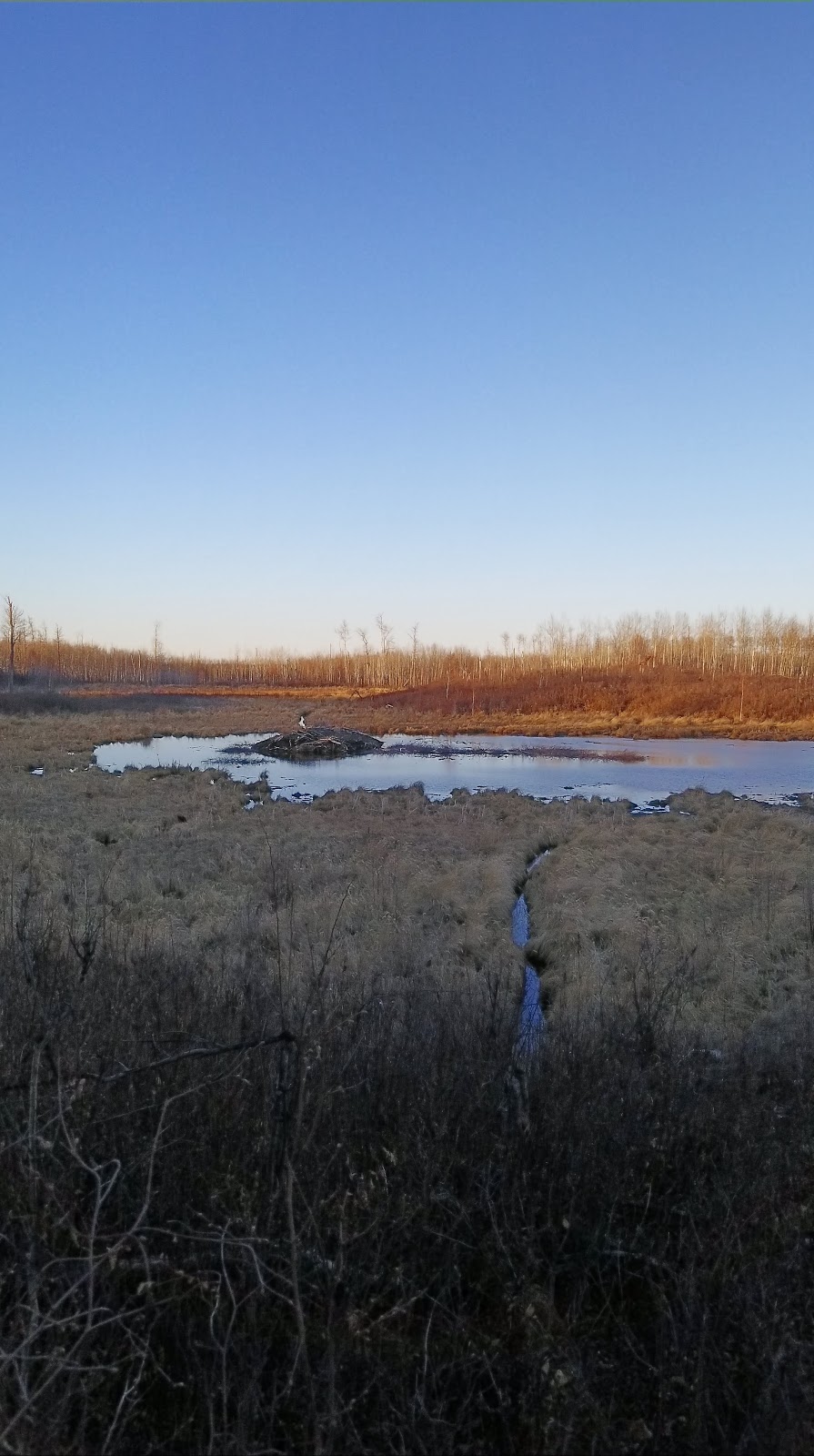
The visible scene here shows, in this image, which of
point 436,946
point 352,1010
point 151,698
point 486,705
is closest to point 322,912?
point 436,946

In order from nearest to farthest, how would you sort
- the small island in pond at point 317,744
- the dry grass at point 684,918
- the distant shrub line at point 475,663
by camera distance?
the dry grass at point 684,918
the small island in pond at point 317,744
the distant shrub line at point 475,663

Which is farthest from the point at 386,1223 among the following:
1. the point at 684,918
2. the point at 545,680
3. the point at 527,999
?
the point at 545,680

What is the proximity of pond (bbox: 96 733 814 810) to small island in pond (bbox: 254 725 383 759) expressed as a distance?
2.65 feet

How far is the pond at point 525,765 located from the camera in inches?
1016

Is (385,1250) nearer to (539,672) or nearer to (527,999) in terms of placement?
(527,999)

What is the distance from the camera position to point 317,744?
3594 cm

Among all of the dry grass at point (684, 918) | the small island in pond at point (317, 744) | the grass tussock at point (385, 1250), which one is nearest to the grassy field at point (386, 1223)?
the grass tussock at point (385, 1250)

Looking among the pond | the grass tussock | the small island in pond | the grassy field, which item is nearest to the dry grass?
the grassy field

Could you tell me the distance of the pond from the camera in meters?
25.8

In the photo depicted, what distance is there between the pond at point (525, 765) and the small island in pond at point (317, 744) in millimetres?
808

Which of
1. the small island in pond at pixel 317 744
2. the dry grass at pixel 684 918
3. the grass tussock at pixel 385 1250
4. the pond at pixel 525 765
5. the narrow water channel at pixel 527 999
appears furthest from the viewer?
the small island in pond at pixel 317 744

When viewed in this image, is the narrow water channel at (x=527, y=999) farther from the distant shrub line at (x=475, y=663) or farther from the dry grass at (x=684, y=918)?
the distant shrub line at (x=475, y=663)

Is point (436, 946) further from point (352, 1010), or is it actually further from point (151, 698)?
point (151, 698)

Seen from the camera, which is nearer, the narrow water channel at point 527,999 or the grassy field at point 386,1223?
the grassy field at point 386,1223
